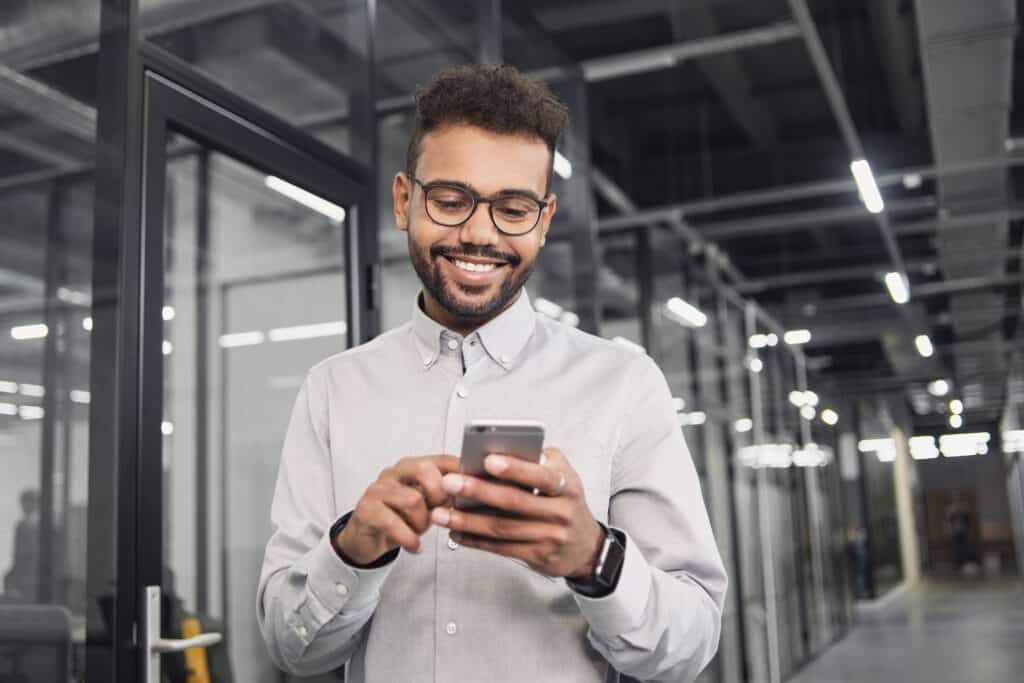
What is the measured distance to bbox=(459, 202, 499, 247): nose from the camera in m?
1.20

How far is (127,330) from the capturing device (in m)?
2.12

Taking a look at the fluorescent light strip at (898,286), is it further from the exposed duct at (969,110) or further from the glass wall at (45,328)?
the glass wall at (45,328)

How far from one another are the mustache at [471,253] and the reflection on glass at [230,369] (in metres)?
2.14

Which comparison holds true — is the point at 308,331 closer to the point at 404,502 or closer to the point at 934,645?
the point at 404,502

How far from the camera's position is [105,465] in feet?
6.80

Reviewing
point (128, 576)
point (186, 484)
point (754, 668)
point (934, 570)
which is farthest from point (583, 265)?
point (934, 570)

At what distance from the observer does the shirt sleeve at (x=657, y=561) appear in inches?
42.4

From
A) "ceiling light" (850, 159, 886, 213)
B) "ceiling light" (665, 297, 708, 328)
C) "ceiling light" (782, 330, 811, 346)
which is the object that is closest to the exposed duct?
"ceiling light" (850, 159, 886, 213)

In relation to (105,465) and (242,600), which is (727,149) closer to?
(242,600)

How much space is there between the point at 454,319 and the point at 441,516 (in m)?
0.41

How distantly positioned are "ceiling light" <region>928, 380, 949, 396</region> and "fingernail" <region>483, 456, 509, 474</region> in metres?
17.1

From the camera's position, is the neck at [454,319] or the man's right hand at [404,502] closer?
the man's right hand at [404,502]

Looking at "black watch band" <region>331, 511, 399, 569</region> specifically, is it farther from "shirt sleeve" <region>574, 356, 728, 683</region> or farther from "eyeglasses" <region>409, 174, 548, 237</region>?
"eyeglasses" <region>409, 174, 548, 237</region>

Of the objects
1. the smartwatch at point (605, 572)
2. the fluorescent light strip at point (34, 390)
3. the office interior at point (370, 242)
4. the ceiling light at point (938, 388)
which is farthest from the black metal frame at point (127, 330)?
the ceiling light at point (938, 388)
